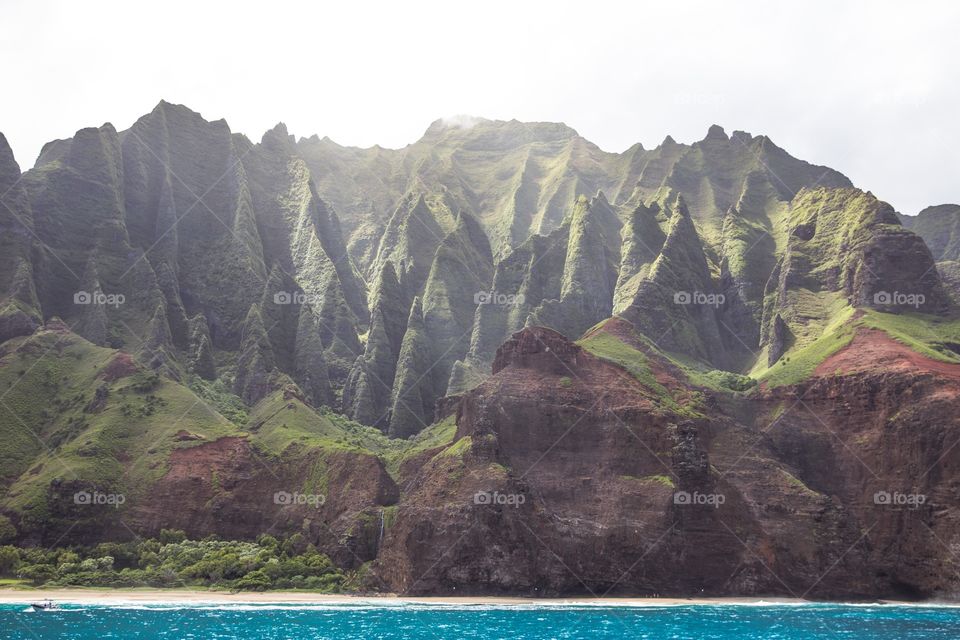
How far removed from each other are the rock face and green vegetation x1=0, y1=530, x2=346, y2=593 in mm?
12356

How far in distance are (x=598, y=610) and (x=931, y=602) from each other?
5207 cm

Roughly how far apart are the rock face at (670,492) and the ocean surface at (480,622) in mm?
10425

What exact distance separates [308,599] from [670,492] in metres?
54.0

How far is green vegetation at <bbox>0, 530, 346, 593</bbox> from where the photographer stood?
137000 mm

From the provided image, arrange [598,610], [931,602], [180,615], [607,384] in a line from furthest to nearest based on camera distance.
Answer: [607,384] < [931,602] < [598,610] < [180,615]

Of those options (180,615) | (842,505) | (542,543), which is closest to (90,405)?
(180,615)

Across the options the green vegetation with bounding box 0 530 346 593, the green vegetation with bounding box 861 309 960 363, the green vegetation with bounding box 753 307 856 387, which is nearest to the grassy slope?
the green vegetation with bounding box 0 530 346 593

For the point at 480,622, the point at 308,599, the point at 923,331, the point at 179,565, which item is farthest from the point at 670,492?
the point at 179,565

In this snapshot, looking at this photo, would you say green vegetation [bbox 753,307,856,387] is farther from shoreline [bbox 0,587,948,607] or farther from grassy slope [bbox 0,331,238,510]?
grassy slope [bbox 0,331,238,510]

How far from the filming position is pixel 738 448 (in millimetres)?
157375

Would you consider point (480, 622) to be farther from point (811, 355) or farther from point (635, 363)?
point (811, 355)

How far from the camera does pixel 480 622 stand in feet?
354

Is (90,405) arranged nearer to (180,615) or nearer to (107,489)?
(107,489)

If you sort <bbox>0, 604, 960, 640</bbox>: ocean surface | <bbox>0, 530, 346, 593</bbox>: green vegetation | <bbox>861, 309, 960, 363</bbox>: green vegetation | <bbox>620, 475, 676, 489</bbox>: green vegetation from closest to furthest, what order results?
<bbox>0, 604, 960, 640</bbox>: ocean surface
<bbox>0, 530, 346, 593</bbox>: green vegetation
<bbox>620, 475, 676, 489</bbox>: green vegetation
<bbox>861, 309, 960, 363</bbox>: green vegetation
